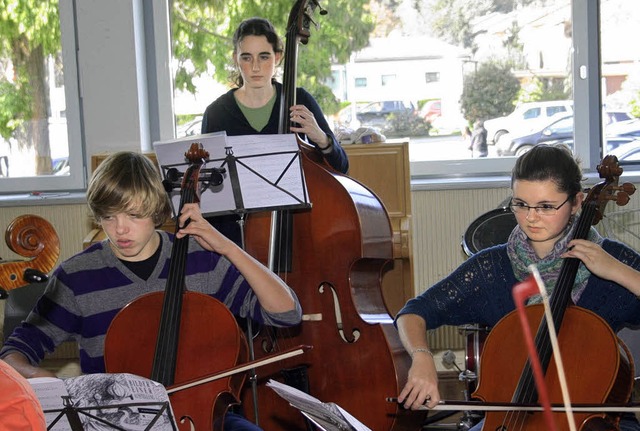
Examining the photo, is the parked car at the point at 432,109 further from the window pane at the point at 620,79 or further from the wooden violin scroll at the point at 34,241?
the wooden violin scroll at the point at 34,241

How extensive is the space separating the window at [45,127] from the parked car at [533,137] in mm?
1996

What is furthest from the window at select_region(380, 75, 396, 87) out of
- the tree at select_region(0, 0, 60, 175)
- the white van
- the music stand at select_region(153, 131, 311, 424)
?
the music stand at select_region(153, 131, 311, 424)

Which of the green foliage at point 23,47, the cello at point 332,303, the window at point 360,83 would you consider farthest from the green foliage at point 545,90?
the green foliage at point 23,47

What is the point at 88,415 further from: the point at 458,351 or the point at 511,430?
the point at 458,351

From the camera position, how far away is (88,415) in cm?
138

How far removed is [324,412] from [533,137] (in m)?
2.97

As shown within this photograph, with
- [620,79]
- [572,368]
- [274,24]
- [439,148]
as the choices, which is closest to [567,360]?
[572,368]

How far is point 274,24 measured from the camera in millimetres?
4121

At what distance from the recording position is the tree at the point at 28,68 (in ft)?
13.8

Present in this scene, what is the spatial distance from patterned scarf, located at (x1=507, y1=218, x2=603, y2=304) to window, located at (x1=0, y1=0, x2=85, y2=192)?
9.17 ft

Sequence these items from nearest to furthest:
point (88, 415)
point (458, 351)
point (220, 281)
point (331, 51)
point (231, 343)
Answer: point (88, 415) → point (231, 343) → point (220, 281) → point (458, 351) → point (331, 51)

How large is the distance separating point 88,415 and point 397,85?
299 centimetres

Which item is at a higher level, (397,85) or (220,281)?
(397,85)

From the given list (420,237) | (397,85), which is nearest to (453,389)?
(420,237)
